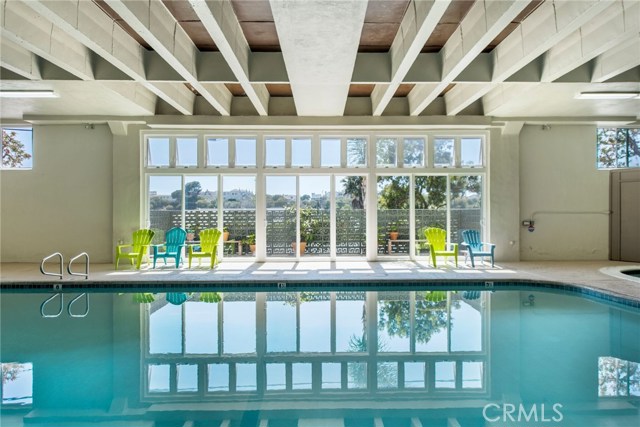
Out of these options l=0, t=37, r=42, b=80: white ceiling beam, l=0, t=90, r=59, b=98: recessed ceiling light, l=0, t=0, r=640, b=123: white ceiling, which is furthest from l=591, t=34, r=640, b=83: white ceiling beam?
l=0, t=90, r=59, b=98: recessed ceiling light

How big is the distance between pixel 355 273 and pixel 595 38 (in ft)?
15.7

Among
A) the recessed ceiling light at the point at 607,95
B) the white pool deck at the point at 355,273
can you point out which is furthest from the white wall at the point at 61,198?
the recessed ceiling light at the point at 607,95

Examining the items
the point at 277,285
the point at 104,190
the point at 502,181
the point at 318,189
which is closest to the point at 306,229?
the point at 318,189

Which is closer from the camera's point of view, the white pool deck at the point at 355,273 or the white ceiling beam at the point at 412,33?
the white ceiling beam at the point at 412,33

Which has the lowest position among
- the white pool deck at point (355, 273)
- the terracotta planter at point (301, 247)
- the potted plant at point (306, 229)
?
the white pool deck at point (355, 273)

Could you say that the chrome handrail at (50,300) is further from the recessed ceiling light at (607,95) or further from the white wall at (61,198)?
the recessed ceiling light at (607,95)

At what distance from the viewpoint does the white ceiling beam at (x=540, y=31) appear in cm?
379

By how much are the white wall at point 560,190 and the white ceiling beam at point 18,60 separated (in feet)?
30.5

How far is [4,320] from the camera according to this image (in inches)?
185

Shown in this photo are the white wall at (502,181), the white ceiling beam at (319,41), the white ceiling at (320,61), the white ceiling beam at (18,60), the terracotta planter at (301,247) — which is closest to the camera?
the white ceiling beam at (319,41)

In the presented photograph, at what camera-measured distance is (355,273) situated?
22.5 ft

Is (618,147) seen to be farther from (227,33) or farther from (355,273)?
(227,33)

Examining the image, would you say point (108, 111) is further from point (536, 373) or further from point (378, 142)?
point (536, 373)

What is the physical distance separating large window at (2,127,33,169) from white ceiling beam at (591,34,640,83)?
438 inches
